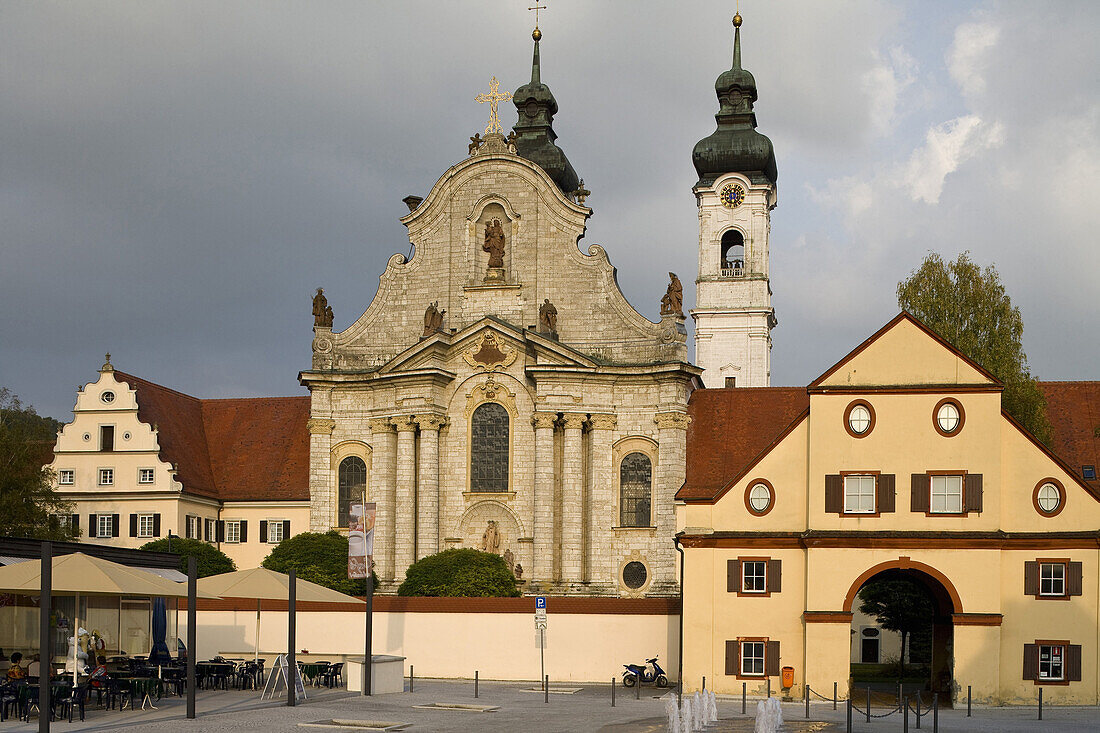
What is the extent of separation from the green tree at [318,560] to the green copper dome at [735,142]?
4169 centimetres

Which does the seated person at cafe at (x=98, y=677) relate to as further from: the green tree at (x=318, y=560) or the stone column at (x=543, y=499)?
the stone column at (x=543, y=499)

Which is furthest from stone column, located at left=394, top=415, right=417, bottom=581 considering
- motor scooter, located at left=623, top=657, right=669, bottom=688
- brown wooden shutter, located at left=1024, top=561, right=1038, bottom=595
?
brown wooden shutter, located at left=1024, top=561, right=1038, bottom=595

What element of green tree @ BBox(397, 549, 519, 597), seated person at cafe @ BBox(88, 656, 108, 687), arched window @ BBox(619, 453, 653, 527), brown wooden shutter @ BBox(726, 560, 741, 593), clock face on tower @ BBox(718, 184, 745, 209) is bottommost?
seated person at cafe @ BBox(88, 656, 108, 687)

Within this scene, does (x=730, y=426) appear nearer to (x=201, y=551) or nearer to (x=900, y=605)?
(x=900, y=605)

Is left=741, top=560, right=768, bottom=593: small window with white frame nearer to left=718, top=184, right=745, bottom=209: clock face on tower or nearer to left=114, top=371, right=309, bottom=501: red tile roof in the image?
left=114, top=371, right=309, bottom=501: red tile roof

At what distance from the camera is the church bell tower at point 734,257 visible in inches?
3553

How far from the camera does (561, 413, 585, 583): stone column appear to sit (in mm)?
60469

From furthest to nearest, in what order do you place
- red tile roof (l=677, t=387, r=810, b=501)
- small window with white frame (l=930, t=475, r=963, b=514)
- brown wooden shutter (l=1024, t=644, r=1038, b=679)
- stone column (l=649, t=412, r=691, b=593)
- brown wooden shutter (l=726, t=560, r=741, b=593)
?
red tile roof (l=677, t=387, r=810, b=501) < stone column (l=649, t=412, r=691, b=593) < brown wooden shutter (l=726, t=560, r=741, b=593) < small window with white frame (l=930, t=475, r=963, b=514) < brown wooden shutter (l=1024, t=644, r=1038, b=679)

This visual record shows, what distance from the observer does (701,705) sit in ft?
115

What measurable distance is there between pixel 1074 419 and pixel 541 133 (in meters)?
39.5

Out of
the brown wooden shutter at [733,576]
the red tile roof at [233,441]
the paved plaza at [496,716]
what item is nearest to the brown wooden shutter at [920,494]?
the brown wooden shutter at [733,576]

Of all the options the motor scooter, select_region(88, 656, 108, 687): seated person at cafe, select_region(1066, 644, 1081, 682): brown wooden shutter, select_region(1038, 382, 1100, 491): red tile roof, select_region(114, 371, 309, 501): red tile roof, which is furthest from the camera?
select_region(114, 371, 309, 501): red tile roof

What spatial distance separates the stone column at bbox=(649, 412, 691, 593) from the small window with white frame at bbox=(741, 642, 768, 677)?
16.9m

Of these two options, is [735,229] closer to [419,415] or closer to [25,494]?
[419,415]
